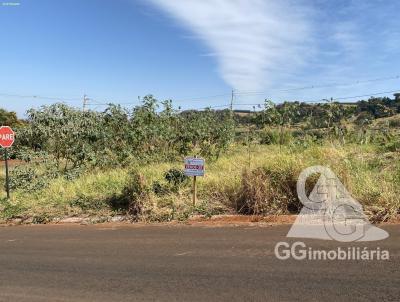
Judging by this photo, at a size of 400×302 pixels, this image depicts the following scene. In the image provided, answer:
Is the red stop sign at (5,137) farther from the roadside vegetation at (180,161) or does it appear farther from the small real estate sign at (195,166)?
the small real estate sign at (195,166)

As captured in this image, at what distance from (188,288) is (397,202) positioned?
15.1ft

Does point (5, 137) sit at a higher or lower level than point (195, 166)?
higher

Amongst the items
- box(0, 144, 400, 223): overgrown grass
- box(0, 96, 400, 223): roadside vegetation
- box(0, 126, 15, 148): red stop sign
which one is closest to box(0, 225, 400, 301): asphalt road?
box(0, 144, 400, 223): overgrown grass

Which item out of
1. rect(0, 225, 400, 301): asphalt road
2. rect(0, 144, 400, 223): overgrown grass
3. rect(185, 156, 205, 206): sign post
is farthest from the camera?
rect(185, 156, 205, 206): sign post

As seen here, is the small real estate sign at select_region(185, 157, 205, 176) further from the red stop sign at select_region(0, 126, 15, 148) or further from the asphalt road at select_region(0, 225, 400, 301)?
the red stop sign at select_region(0, 126, 15, 148)

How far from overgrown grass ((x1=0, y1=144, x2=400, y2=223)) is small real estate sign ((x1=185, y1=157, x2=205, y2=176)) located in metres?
0.69

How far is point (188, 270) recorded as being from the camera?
5.88 m

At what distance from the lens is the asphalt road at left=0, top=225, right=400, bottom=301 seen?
16.1 feet

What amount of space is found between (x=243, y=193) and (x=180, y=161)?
27.3 feet

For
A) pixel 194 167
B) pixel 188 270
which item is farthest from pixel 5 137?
pixel 188 270

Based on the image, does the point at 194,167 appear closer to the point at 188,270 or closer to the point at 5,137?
the point at 188,270

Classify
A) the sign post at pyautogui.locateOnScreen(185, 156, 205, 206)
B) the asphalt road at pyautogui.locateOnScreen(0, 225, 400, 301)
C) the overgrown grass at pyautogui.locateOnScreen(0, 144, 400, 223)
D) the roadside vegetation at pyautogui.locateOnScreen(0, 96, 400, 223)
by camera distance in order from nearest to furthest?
1. the asphalt road at pyautogui.locateOnScreen(0, 225, 400, 301)
2. the overgrown grass at pyautogui.locateOnScreen(0, 144, 400, 223)
3. the roadside vegetation at pyautogui.locateOnScreen(0, 96, 400, 223)
4. the sign post at pyautogui.locateOnScreen(185, 156, 205, 206)

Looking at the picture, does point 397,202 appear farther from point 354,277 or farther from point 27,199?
point 27,199

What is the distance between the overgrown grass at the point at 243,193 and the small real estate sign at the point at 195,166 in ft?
2.27
